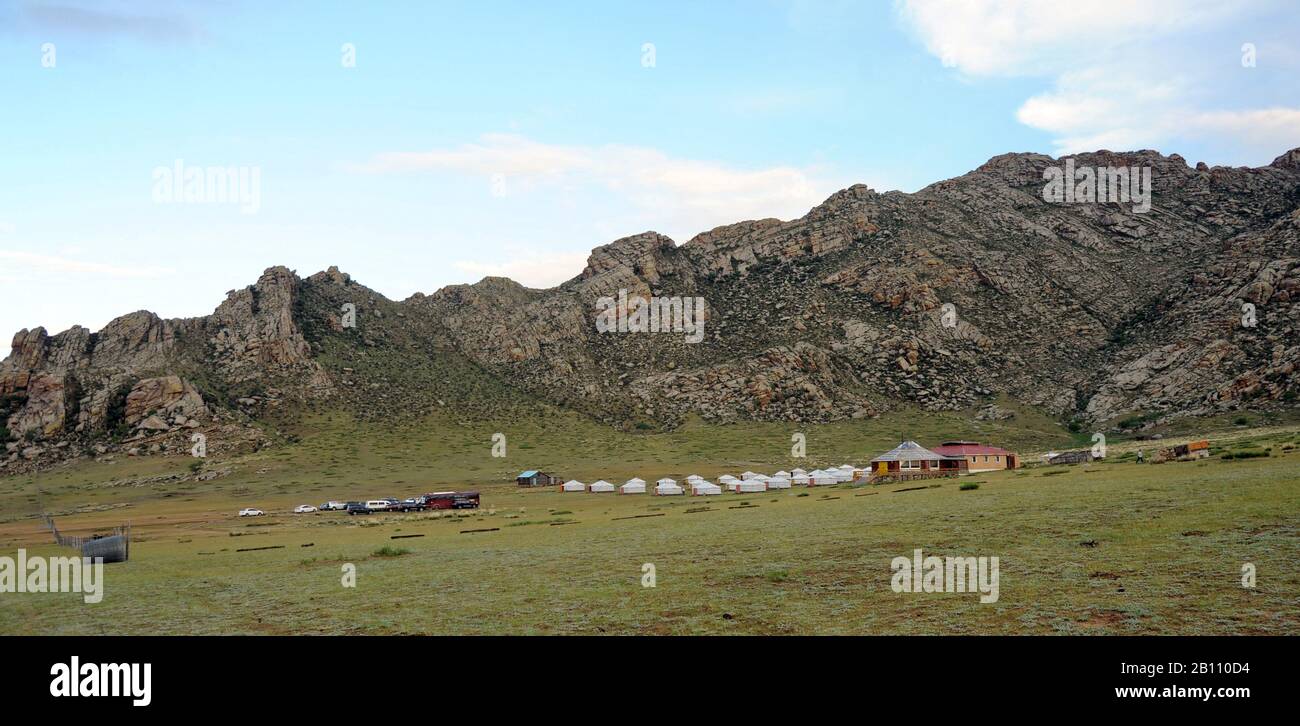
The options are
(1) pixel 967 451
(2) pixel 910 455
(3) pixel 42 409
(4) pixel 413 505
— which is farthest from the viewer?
(3) pixel 42 409

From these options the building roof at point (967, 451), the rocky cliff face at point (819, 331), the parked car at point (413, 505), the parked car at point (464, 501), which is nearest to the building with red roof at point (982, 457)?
the building roof at point (967, 451)

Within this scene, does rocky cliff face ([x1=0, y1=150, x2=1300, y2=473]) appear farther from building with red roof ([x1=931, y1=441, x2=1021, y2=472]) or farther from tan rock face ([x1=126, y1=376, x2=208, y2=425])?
building with red roof ([x1=931, y1=441, x2=1021, y2=472])

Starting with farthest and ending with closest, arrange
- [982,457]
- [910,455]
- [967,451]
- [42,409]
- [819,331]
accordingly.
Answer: [819,331] → [42,409] → [910,455] → [967,451] → [982,457]

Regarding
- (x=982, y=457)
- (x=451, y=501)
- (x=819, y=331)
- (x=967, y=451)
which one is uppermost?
(x=819, y=331)

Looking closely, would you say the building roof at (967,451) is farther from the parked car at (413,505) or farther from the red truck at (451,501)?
the parked car at (413,505)

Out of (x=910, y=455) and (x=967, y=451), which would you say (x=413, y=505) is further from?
(x=967, y=451)

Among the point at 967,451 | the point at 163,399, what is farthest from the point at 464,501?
the point at 163,399

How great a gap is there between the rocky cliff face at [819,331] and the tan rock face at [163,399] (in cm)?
25

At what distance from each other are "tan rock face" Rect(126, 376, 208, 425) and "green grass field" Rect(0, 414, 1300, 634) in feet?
136

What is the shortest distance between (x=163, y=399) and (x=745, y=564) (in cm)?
9699

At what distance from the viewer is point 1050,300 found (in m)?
118

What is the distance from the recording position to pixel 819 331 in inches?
4690
